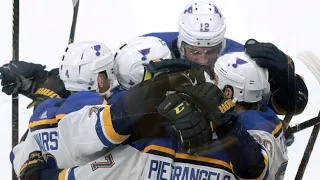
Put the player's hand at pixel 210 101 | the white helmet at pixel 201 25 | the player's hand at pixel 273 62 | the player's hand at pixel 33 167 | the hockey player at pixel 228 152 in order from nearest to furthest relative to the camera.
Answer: the player's hand at pixel 210 101, the hockey player at pixel 228 152, the player's hand at pixel 273 62, the player's hand at pixel 33 167, the white helmet at pixel 201 25

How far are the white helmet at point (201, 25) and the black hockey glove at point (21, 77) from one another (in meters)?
0.41

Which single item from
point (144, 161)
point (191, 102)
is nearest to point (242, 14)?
point (144, 161)

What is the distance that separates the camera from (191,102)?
4.15 ft

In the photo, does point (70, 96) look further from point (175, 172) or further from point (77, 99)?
point (175, 172)

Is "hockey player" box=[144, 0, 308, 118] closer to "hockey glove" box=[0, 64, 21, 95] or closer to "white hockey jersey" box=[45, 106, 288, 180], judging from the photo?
"white hockey jersey" box=[45, 106, 288, 180]

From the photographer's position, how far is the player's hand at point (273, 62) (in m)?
1.50

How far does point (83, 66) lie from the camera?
1.83 metres

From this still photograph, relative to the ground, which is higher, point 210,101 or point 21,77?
point 210,101

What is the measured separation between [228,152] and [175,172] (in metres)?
0.15

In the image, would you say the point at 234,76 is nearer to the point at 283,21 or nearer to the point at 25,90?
→ the point at 25,90

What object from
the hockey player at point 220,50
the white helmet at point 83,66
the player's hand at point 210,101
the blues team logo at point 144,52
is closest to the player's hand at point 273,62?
the hockey player at point 220,50

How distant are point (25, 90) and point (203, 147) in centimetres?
62

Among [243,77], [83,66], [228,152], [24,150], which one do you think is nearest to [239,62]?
[243,77]

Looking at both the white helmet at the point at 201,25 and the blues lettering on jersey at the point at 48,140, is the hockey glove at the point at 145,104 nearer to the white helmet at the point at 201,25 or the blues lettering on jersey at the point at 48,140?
the blues lettering on jersey at the point at 48,140
